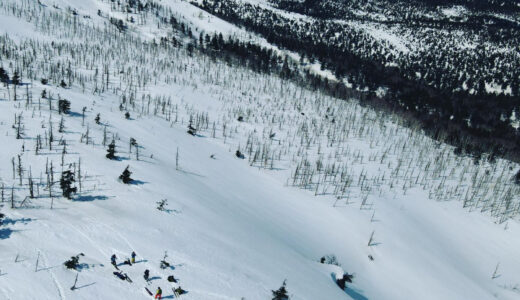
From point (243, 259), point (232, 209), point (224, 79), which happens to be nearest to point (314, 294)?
point (243, 259)

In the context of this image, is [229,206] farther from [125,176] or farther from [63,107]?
[63,107]

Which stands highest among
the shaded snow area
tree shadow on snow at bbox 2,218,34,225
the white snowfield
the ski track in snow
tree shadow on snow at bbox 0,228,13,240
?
the shaded snow area

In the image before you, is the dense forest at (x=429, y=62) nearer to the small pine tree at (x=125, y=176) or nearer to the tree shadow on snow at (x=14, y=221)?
the small pine tree at (x=125, y=176)

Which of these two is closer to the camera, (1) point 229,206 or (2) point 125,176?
(2) point 125,176

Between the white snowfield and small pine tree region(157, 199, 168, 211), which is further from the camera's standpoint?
small pine tree region(157, 199, 168, 211)

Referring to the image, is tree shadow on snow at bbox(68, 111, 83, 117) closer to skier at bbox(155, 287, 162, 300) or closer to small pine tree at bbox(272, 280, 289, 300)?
skier at bbox(155, 287, 162, 300)

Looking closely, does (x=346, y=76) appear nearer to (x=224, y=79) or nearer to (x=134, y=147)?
(x=224, y=79)

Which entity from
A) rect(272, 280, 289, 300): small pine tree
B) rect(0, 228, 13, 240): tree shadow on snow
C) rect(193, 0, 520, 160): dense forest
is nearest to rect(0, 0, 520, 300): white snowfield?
rect(0, 228, 13, 240): tree shadow on snow

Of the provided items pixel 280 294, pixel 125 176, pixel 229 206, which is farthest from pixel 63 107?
pixel 280 294

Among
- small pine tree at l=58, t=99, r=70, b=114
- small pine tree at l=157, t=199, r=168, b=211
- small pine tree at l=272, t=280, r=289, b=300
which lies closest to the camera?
small pine tree at l=272, t=280, r=289, b=300

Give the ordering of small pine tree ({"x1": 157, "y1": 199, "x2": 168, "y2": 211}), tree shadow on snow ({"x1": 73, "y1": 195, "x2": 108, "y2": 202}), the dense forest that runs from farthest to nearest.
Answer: the dense forest < small pine tree ({"x1": 157, "y1": 199, "x2": 168, "y2": 211}) < tree shadow on snow ({"x1": 73, "y1": 195, "x2": 108, "y2": 202})
